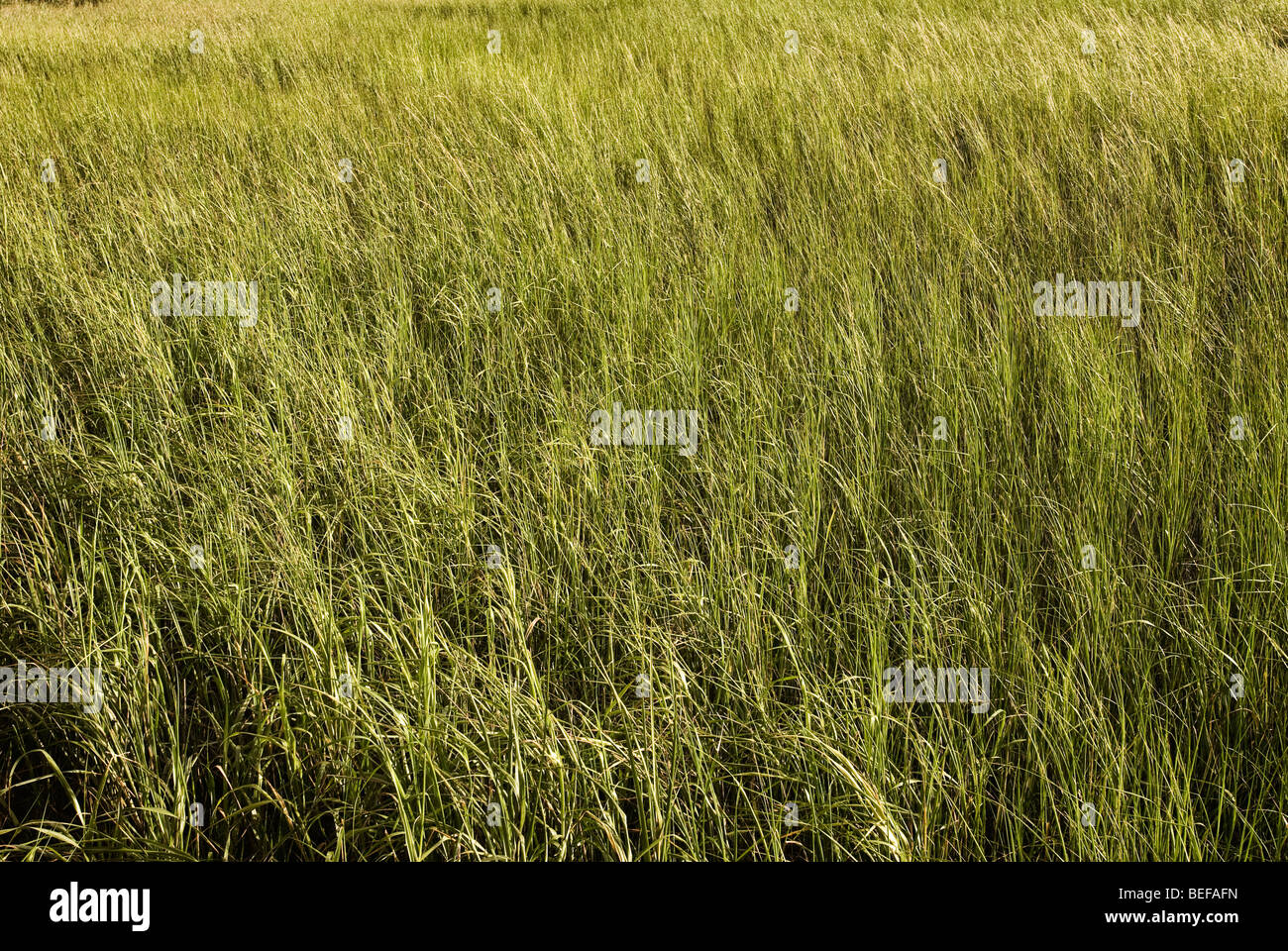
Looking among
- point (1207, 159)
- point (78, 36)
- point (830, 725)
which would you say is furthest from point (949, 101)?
point (78, 36)

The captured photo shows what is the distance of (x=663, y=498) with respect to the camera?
2139 millimetres

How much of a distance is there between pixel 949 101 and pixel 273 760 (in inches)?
165

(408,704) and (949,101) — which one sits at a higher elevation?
(949,101)

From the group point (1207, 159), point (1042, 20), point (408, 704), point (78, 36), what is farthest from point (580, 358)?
point (78, 36)

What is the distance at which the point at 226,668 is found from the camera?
1.69m

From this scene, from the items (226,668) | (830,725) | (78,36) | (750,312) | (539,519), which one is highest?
(78,36)

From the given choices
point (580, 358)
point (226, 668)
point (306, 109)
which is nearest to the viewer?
point (226, 668)

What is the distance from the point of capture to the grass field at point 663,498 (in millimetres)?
1506

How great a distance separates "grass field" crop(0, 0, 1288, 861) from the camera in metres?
1.51

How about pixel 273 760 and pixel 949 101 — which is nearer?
pixel 273 760

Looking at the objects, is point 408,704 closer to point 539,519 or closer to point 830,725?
point 539,519

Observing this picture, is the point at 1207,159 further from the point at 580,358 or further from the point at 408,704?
the point at 408,704

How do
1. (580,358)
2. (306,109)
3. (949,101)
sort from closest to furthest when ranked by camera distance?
(580,358), (949,101), (306,109)

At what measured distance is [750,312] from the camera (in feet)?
9.07
